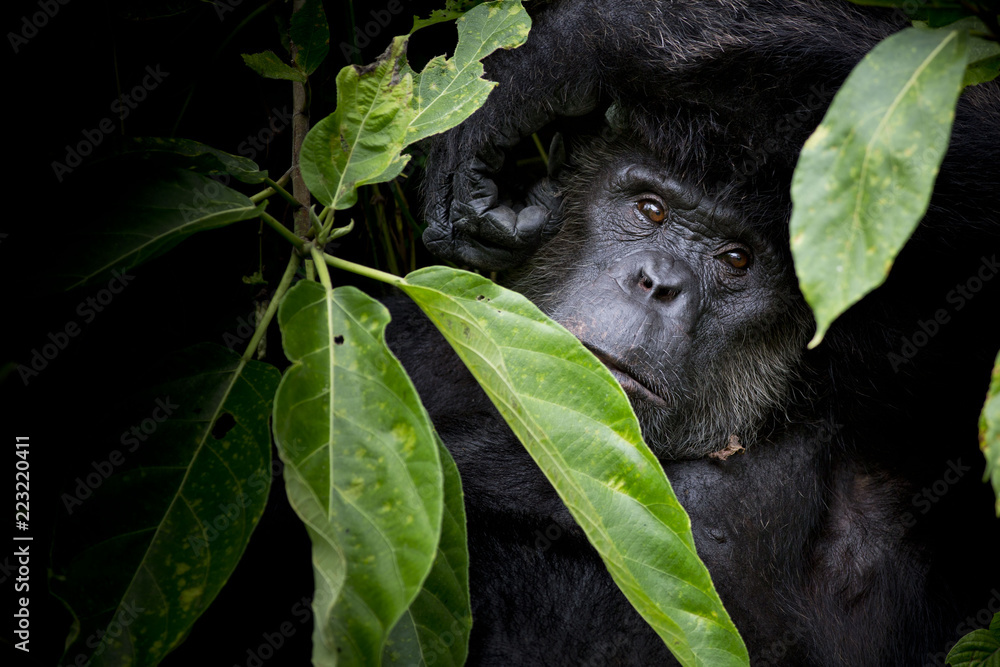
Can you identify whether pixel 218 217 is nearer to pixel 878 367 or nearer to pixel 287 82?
pixel 287 82

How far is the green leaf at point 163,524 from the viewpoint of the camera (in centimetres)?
116

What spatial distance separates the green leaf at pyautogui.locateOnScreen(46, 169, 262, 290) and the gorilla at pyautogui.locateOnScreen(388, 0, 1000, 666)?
3.30ft

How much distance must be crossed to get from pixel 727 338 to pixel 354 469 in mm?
1466

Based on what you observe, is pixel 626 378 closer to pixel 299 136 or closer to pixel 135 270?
pixel 299 136

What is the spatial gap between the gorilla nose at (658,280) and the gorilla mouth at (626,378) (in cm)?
20

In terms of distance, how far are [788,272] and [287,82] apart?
153 centimetres

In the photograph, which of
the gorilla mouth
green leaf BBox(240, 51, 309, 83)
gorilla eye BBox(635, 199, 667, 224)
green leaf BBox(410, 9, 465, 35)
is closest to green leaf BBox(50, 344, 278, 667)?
green leaf BBox(240, 51, 309, 83)

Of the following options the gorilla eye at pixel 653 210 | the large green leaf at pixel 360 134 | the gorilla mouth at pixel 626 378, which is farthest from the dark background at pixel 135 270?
the gorilla mouth at pixel 626 378

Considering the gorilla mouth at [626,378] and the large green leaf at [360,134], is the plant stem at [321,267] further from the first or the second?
the gorilla mouth at [626,378]

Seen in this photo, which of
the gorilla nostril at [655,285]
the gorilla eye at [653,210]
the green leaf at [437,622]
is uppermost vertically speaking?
the green leaf at [437,622]

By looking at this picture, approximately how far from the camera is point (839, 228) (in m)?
0.86

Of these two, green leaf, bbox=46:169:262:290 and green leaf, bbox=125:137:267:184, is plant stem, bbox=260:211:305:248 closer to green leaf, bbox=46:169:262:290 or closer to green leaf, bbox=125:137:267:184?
green leaf, bbox=46:169:262:290

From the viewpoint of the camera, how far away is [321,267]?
1.29 meters

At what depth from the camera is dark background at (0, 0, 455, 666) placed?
1274 mm
